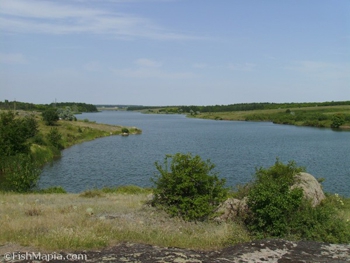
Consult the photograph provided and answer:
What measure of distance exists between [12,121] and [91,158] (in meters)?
12.7

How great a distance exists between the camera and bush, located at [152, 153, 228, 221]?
39.1 ft

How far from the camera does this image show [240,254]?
786 centimetres

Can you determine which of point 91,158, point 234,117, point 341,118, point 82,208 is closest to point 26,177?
point 82,208

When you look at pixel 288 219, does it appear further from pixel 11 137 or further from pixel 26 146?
pixel 26 146

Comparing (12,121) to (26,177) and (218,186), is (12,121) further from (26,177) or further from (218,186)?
(218,186)

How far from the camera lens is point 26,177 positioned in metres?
25.1

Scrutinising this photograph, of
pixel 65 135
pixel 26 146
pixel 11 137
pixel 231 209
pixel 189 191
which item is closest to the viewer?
pixel 231 209

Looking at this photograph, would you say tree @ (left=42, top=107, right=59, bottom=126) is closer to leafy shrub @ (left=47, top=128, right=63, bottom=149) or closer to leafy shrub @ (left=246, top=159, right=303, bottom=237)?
leafy shrub @ (left=47, top=128, right=63, bottom=149)

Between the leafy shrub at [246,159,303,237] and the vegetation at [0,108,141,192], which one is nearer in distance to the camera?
the leafy shrub at [246,159,303,237]

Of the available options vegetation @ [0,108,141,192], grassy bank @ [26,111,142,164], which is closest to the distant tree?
vegetation @ [0,108,141,192]

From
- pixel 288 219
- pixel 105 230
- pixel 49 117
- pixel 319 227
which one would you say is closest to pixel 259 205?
pixel 288 219

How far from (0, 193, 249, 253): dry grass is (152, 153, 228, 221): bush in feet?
1.52

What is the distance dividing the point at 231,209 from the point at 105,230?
4.32 metres

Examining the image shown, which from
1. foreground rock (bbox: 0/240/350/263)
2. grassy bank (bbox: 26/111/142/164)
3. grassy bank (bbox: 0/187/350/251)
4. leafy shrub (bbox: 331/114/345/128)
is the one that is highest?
leafy shrub (bbox: 331/114/345/128)
